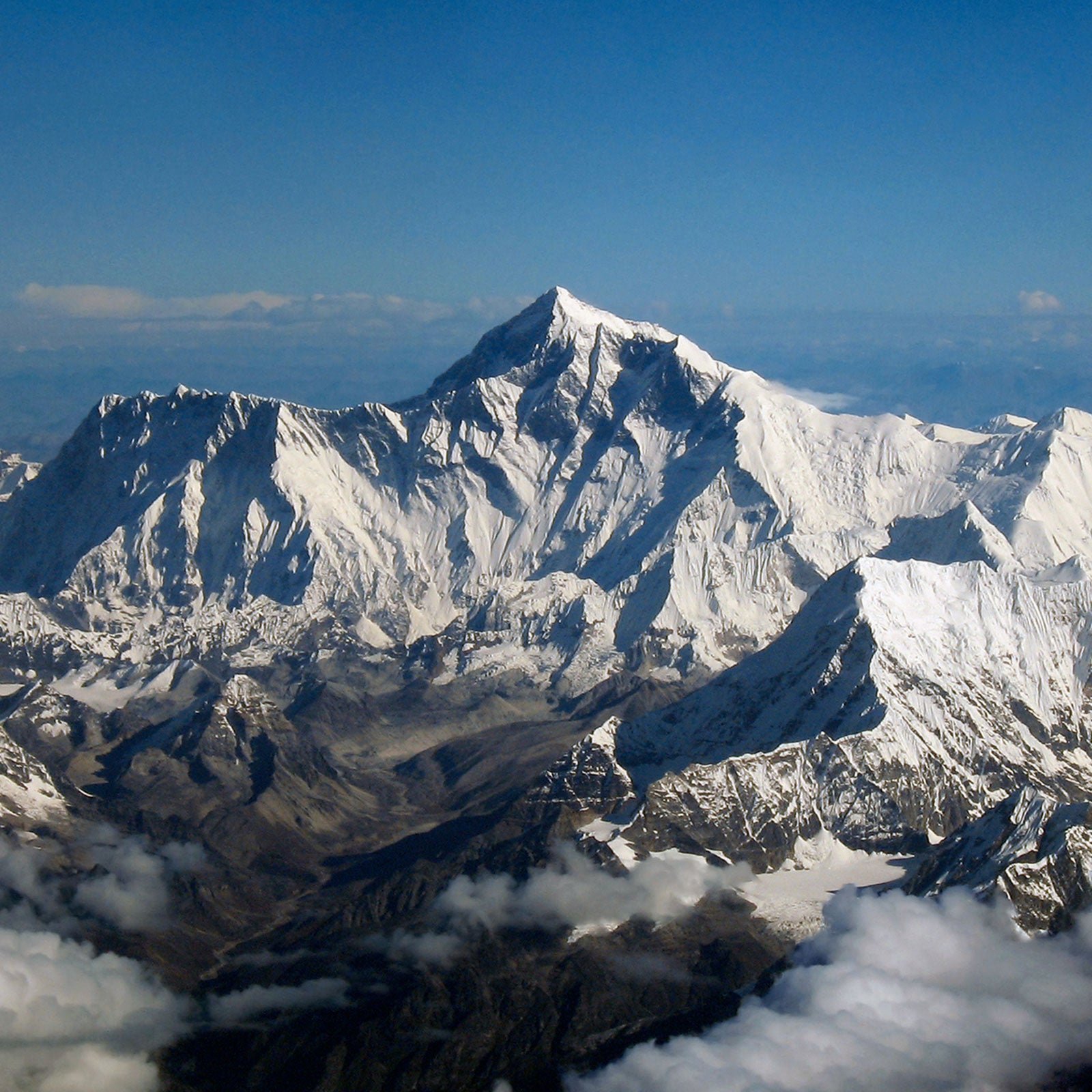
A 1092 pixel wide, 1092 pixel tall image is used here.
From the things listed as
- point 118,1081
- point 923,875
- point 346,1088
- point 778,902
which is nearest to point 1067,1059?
point 923,875

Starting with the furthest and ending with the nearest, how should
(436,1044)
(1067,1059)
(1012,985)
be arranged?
(436,1044) → (1012,985) → (1067,1059)

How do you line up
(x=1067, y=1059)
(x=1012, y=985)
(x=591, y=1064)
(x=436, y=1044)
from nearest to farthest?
(x=1067, y=1059) → (x=1012, y=985) → (x=591, y=1064) → (x=436, y=1044)

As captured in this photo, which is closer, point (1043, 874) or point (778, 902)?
point (1043, 874)

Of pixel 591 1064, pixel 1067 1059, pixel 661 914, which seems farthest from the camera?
pixel 661 914

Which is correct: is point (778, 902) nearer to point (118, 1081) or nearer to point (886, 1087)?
point (886, 1087)

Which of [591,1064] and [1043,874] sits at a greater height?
[1043,874]

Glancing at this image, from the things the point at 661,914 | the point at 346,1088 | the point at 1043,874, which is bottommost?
the point at 346,1088

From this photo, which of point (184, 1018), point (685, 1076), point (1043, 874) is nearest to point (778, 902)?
point (1043, 874)

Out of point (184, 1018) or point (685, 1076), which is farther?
point (184, 1018)

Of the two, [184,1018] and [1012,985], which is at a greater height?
[1012,985]

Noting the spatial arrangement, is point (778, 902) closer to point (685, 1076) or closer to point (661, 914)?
point (661, 914)
